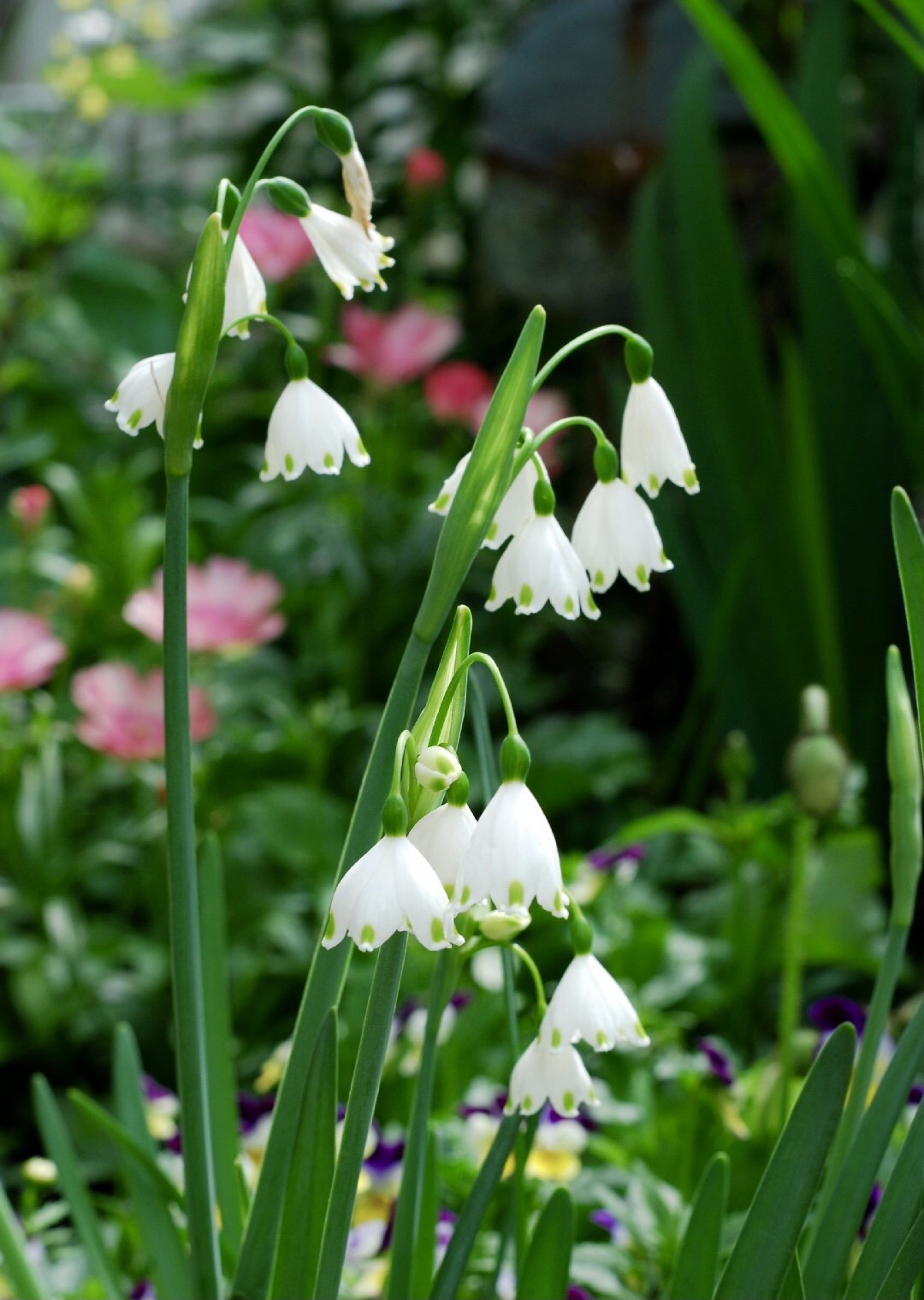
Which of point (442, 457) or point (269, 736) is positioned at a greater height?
point (442, 457)

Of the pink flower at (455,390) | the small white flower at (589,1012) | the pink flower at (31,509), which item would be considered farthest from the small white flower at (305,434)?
the pink flower at (455,390)

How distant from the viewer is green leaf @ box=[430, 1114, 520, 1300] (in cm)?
45

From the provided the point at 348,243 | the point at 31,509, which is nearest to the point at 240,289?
the point at 348,243

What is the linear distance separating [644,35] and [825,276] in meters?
0.74

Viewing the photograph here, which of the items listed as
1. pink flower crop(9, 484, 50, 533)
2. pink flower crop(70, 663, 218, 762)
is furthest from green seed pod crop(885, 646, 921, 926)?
pink flower crop(9, 484, 50, 533)

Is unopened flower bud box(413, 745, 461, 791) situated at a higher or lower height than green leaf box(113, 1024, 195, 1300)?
higher

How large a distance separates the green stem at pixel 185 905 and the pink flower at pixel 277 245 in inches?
46.2

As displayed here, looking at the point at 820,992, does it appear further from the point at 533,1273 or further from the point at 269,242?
the point at 269,242

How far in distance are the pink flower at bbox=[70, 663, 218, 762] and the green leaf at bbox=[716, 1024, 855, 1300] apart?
2.26 ft

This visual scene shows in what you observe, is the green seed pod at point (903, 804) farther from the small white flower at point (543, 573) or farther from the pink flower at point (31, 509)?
the pink flower at point (31, 509)

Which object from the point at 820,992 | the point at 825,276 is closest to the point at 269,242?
the point at 825,276

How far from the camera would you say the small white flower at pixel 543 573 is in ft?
1.30

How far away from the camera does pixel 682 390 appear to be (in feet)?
4.56

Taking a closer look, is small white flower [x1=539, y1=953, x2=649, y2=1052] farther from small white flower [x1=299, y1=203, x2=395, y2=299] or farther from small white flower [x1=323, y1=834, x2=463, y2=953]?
small white flower [x1=299, y1=203, x2=395, y2=299]
